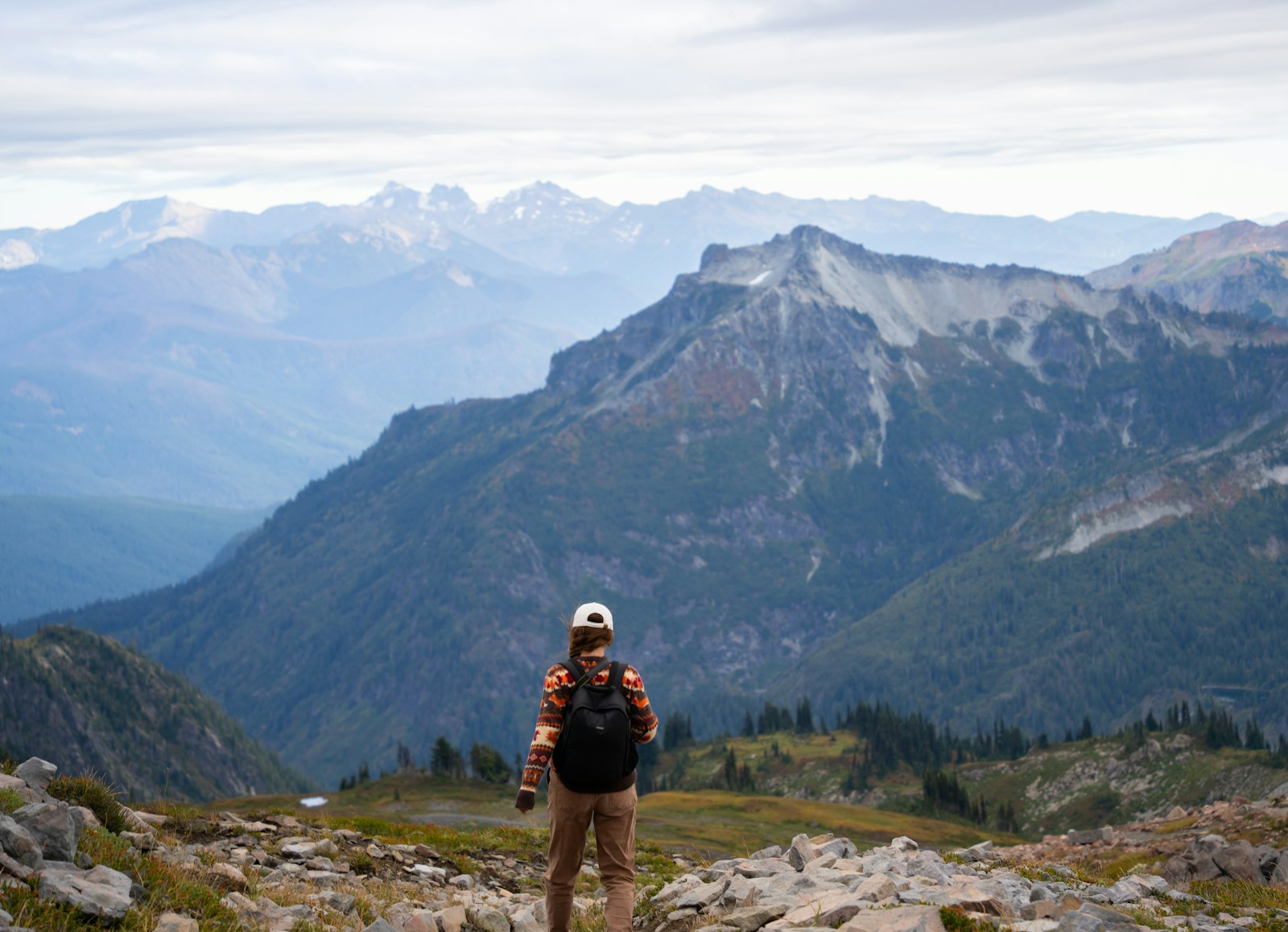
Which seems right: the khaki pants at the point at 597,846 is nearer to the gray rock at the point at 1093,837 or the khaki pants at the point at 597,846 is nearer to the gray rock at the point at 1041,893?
the gray rock at the point at 1041,893

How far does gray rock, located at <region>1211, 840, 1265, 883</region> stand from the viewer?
33156mm

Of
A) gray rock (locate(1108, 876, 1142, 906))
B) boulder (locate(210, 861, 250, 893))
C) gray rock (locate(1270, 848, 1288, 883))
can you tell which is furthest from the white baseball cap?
gray rock (locate(1270, 848, 1288, 883))

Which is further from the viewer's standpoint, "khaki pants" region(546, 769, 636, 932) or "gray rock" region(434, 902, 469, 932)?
"gray rock" region(434, 902, 469, 932)

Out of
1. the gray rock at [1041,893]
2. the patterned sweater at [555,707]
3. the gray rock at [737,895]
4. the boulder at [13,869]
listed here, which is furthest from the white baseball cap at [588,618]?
the gray rock at [1041,893]

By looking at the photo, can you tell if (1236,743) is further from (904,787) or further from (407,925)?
(407,925)

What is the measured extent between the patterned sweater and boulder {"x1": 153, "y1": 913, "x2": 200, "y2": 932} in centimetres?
594

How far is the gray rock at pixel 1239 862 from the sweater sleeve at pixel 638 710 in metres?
21.4

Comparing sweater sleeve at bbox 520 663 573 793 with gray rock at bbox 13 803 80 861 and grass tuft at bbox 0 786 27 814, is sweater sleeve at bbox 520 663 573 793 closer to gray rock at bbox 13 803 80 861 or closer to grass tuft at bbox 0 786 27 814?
gray rock at bbox 13 803 80 861

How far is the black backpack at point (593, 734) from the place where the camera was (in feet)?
66.2

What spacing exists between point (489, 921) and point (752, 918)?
5916 mm

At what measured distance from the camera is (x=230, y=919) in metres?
20.9

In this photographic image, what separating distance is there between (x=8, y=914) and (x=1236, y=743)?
19458 cm

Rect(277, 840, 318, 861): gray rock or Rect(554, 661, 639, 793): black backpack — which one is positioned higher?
Rect(554, 661, 639, 793): black backpack

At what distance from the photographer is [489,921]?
2450 centimetres
